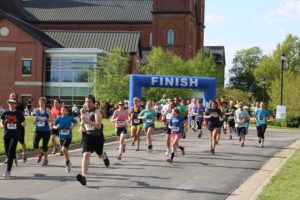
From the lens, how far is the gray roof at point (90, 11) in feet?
301

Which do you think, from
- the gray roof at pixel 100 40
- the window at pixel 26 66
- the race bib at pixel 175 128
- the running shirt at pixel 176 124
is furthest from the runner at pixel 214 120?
the gray roof at pixel 100 40

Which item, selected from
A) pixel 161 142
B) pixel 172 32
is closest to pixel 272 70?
pixel 172 32

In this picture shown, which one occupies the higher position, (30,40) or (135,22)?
(135,22)

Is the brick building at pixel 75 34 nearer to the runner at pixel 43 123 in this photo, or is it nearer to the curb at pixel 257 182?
the curb at pixel 257 182

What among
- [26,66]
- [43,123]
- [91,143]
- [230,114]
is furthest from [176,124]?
[26,66]

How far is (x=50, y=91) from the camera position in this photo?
63531 millimetres

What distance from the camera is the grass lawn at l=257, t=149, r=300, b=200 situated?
10.7m

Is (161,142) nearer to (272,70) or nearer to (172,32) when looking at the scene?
(172,32)

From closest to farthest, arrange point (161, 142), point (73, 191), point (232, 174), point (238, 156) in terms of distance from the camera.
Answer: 1. point (73, 191)
2. point (232, 174)
3. point (238, 156)
4. point (161, 142)

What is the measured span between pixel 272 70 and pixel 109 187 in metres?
88.4

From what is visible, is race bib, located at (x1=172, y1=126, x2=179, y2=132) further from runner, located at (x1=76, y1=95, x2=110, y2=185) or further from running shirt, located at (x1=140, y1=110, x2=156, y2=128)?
runner, located at (x1=76, y1=95, x2=110, y2=185)

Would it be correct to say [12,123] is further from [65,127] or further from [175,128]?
→ [175,128]

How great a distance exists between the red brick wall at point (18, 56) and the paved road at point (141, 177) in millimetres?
42638

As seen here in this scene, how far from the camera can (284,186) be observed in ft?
39.4
